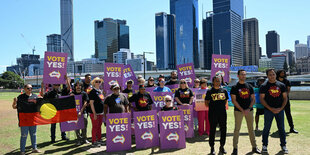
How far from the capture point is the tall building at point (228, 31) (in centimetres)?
17238

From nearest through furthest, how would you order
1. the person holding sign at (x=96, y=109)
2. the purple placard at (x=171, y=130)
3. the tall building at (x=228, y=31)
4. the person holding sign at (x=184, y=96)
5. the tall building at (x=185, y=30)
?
the purple placard at (x=171, y=130) → the person holding sign at (x=96, y=109) → the person holding sign at (x=184, y=96) → the tall building at (x=228, y=31) → the tall building at (x=185, y=30)

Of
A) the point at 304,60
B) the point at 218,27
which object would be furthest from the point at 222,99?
the point at 304,60

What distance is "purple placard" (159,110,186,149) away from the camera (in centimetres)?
668

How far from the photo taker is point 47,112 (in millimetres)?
7082

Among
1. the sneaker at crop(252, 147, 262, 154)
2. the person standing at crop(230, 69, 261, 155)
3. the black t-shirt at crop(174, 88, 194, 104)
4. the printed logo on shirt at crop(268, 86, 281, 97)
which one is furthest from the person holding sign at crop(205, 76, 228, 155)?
the black t-shirt at crop(174, 88, 194, 104)

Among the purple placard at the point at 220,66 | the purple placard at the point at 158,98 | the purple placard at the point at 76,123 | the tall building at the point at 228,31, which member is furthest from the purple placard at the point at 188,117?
the tall building at the point at 228,31

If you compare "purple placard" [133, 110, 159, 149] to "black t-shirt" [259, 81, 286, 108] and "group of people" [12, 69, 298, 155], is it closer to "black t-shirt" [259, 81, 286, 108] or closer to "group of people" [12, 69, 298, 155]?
"group of people" [12, 69, 298, 155]

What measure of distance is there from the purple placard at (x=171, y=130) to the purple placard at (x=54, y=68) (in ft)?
12.5

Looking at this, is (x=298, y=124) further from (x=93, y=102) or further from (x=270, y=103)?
(x=93, y=102)

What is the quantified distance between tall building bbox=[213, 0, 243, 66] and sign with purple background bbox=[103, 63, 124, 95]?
164146 millimetres

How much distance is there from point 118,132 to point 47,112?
7.68 feet

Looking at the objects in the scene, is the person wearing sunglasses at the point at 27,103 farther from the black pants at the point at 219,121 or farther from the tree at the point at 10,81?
the tree at the point at 10,81

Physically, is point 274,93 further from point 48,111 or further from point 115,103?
point 48,111

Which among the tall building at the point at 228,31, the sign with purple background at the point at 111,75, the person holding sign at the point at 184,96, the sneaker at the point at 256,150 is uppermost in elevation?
the tall building at the point at 228,31
